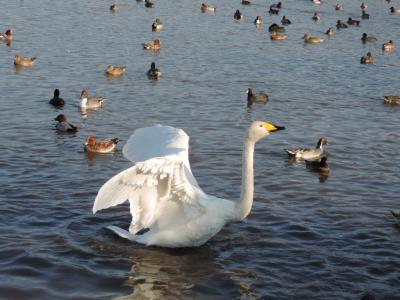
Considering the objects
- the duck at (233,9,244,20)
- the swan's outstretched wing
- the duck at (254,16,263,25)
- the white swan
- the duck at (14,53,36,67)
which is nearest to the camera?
the swan's outstretched wing

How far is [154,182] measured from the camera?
31.9 ft

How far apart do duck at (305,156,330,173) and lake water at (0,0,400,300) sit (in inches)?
7.4

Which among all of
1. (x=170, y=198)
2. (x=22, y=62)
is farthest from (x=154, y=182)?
(x=22, y=62)

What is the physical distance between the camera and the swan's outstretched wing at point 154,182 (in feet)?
31.1

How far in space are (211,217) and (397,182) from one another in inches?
235

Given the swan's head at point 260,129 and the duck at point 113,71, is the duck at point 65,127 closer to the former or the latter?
the duck at point 113,71

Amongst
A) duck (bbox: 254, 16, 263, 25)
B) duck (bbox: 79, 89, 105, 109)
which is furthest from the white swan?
duck (bbox: 254, 16, 263, 25)

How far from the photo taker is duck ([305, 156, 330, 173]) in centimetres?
1593

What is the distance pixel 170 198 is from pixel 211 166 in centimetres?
529

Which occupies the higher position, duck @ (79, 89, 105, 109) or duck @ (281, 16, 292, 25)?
duck @ (281, 16, 292, 25)

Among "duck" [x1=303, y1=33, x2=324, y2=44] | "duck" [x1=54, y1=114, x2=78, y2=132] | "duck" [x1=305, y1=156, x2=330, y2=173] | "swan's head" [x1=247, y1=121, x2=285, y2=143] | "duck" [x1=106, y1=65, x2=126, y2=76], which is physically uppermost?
"duck" [x1=303, y1=33, x2=324, y2=44]

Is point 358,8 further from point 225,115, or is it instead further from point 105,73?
point 225,115

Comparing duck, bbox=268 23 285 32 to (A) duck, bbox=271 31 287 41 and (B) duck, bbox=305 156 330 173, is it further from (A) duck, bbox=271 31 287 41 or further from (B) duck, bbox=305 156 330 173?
(B) duck, bbox=305 156 330 173

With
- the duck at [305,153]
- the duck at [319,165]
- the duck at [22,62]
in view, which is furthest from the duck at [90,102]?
the duck at [319,165]
